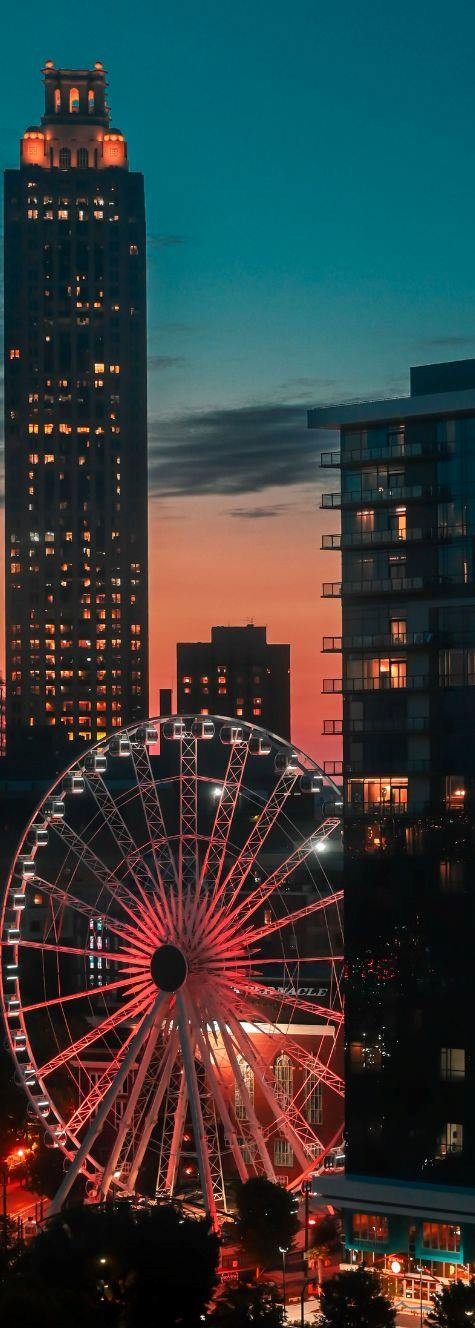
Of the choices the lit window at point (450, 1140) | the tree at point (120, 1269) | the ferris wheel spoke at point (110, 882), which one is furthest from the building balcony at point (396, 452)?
the tree at point (120, 1269)

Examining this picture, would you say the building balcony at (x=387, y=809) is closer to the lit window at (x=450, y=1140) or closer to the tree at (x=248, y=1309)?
the lit window at (x=450, y=1140)

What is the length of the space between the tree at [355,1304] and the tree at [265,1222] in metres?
8.32

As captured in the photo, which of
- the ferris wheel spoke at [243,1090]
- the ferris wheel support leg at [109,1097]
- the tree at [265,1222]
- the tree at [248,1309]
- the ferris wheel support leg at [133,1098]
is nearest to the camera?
the tree at [248,1309]

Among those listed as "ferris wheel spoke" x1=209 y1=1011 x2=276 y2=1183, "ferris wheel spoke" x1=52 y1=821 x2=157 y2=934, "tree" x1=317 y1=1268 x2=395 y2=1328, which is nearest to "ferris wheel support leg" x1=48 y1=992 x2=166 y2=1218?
"ferris wheel spoke" x1=209 y1=1011 x2=276 y2=1183

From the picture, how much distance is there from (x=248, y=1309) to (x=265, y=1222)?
12004 millimetres

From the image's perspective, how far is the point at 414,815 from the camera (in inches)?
2835

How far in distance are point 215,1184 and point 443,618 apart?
2378 cm

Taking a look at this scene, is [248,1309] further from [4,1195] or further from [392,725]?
[4,1195]

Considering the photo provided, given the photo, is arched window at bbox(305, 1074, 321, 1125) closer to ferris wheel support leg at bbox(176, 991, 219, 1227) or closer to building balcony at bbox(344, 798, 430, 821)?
ferris wheel support leg at bbox(176, 991, 219, 1227)

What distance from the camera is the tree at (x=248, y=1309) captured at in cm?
5988

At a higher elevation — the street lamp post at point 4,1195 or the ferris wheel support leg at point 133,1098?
the ferris wheel support leg at point 133,1098

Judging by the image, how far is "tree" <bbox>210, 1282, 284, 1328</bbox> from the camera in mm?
59875

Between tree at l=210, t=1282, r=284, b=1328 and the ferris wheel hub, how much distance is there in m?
12.8

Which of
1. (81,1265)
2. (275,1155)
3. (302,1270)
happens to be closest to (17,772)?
(275,1155)
